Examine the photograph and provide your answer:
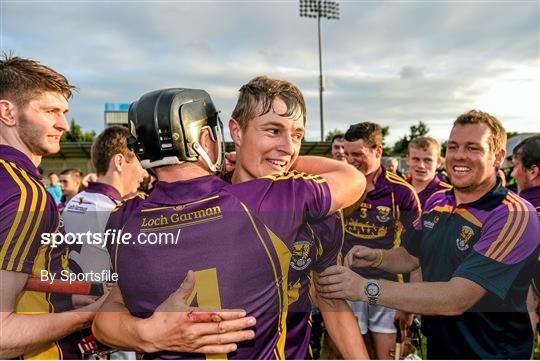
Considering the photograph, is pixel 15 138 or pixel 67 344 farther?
pixel 67 344

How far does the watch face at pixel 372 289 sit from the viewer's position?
120 inches

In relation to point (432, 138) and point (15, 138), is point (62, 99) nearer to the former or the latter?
point (15, 138)

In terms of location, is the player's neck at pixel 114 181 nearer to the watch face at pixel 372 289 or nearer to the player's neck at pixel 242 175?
the player's neck at pixel 242 175

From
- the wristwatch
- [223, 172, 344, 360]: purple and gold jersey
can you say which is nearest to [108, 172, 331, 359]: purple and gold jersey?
[223, 172, 344, 360]: purple and gold jersey

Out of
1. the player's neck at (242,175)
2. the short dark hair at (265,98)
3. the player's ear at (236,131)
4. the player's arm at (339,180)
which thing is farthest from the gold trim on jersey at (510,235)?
the player's ear at (236,131)

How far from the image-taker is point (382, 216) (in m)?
5.78

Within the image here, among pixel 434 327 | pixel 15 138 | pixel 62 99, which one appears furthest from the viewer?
pixel 434 327

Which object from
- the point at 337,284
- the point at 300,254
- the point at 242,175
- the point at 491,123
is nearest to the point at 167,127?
the point at 242,175

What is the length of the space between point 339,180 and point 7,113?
202cm

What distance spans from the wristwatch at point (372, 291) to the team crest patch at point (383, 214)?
2780mm

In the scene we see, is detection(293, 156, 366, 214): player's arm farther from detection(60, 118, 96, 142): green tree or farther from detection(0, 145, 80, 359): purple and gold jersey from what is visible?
detection(60, 118, 96, 142): green tree

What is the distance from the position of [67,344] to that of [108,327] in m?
1.07

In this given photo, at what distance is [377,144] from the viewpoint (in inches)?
236

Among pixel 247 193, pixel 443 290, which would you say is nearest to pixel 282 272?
pixel 247 193
